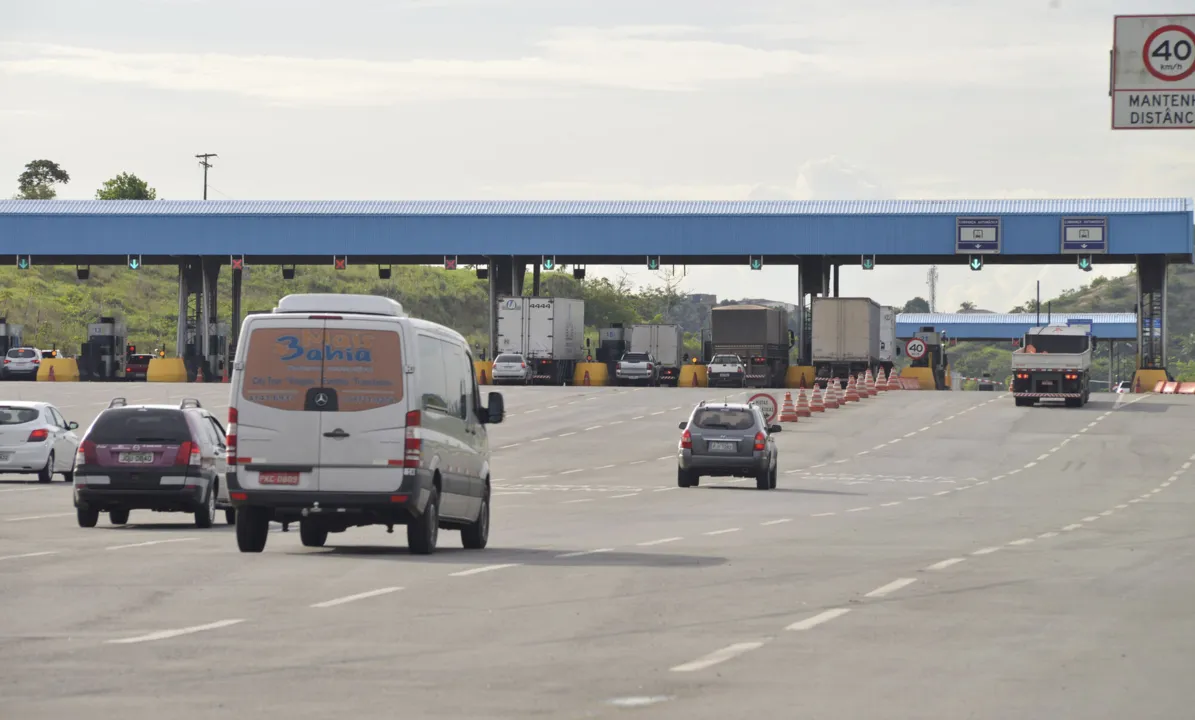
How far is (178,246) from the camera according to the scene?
84938mm

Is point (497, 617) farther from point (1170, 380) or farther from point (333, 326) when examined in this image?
point (1170, 380)

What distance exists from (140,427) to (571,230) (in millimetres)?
59936

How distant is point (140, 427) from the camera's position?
24.1 meters

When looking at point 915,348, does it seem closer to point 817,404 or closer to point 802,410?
point 817,404

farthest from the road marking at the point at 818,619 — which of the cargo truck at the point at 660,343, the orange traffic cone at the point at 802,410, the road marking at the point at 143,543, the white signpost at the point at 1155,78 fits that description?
the cargo truck at the point at 660,343

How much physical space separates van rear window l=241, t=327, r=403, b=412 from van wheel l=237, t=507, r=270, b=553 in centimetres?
112

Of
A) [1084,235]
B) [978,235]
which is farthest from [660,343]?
[1084,235]

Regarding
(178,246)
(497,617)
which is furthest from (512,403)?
(497,617)

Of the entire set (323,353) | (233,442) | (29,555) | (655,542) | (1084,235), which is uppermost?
(1084,235)

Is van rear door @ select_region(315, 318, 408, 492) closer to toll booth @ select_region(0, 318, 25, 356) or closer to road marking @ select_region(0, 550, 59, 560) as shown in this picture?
road marking @ select_region(0, 550, 59, 560)

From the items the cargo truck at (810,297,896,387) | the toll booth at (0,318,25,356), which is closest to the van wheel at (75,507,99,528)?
the cargo truck at (810,297,896,387)

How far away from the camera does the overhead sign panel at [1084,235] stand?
77.3 m

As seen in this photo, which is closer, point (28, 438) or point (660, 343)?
point (28, 438)

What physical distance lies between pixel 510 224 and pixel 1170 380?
92.2 ft
